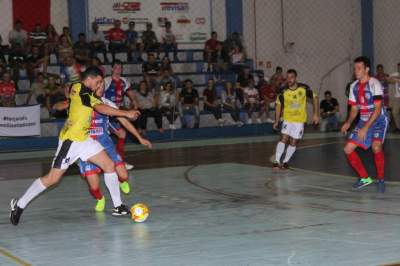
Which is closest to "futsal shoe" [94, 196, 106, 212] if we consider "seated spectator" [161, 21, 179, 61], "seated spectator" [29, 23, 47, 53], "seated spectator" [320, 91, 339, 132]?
"seated spectator" [29, 23, 47, 53]

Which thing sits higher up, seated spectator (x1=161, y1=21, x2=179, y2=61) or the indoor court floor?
seated spectator (x1=161, y1=21, x2=179, y2=61)

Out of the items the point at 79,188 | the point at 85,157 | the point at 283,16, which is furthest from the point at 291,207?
the point at 283,16

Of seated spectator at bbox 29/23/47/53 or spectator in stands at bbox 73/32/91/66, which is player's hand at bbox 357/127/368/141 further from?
seated spectator at bbox 29/23/47/53

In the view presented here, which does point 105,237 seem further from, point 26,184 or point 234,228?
point 26,184

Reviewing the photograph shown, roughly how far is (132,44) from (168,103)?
3.85m

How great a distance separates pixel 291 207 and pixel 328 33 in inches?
957

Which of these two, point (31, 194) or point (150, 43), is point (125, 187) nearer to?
point (31, 194)

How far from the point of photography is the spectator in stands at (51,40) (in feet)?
86.1

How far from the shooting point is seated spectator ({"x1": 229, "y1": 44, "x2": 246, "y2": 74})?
2923 cm

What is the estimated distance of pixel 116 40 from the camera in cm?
2806

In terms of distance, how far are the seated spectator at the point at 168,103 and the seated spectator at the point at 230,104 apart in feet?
6.33

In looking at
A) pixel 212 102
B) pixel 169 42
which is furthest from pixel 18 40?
pixel 212 102

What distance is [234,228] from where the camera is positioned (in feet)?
31.5

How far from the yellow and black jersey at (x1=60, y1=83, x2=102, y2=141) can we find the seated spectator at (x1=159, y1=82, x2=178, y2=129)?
15132mm
